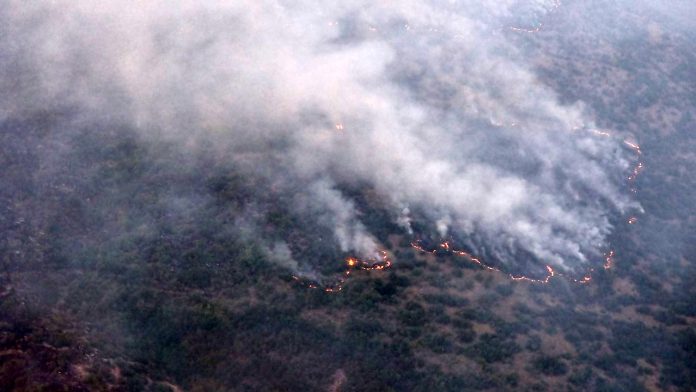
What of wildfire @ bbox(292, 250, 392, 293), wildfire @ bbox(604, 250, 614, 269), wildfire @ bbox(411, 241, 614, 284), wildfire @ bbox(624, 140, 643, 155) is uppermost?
wildfire @ bbox(624, 140, 643, 155)

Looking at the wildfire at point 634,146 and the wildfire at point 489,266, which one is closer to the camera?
the wildfire at point 489,266

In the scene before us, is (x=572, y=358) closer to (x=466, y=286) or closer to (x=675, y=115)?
(x=466, y=286)

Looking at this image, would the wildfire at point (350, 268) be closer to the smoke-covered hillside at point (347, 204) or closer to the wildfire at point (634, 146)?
the smoke-covered hillside at point (347, 204)

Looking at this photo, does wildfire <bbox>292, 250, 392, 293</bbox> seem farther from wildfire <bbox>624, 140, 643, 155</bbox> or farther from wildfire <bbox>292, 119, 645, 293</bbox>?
wildfire <bbox>624, 140, 643, 155</bbox>

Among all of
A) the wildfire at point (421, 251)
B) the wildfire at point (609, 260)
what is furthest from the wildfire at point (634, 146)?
the wildfire at point (609, 260)

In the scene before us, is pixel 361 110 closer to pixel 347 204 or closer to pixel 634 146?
pixel 347 204

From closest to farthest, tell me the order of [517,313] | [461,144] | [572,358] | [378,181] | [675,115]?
[572,358], [517,313], [378,181], [461,144], [675,115]

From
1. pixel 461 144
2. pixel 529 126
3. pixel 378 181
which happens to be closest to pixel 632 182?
pixel 529 126

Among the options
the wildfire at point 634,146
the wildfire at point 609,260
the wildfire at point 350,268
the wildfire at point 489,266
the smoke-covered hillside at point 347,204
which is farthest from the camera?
the wildfire at point 634,146

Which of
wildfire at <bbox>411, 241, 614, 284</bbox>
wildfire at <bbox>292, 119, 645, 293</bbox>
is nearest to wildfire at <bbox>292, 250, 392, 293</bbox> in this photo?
wildfire at <bbox>292, 119, 645, 293</bbox>
